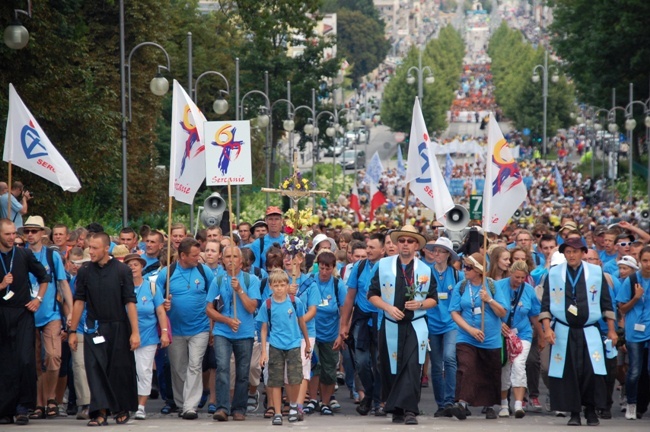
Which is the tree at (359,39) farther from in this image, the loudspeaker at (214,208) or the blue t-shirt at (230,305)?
the blue t-shirt at (230,305)

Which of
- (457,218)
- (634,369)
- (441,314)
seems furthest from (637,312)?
(457,218)

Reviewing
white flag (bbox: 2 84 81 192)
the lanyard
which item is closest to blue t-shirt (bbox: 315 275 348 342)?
the lanyard

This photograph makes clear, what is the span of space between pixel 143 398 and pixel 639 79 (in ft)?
143

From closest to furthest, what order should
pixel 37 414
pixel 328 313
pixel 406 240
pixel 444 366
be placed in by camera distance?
1. pixel 406 240
2. pixel 37 414
3. pixel 444 366
4. pixel 328 313

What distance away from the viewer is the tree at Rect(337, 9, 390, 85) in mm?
176625

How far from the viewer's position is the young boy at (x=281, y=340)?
1431cm

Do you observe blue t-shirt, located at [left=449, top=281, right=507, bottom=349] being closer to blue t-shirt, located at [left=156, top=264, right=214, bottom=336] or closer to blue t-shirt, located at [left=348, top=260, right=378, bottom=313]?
blue t-shirt, located at [left=348, top=260, right=378, bottom=313]

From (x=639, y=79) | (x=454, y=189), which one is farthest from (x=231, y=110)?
(x=639, y=79)

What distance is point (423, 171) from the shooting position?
702 inches

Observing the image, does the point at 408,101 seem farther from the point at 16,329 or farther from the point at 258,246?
the point at 16,329

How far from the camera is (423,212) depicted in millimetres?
51188

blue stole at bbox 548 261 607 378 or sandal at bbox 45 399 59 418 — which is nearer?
blue stole at bbox 548 261 607 378

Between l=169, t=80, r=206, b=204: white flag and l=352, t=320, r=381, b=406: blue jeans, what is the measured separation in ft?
7.42

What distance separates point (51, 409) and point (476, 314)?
4.17m
